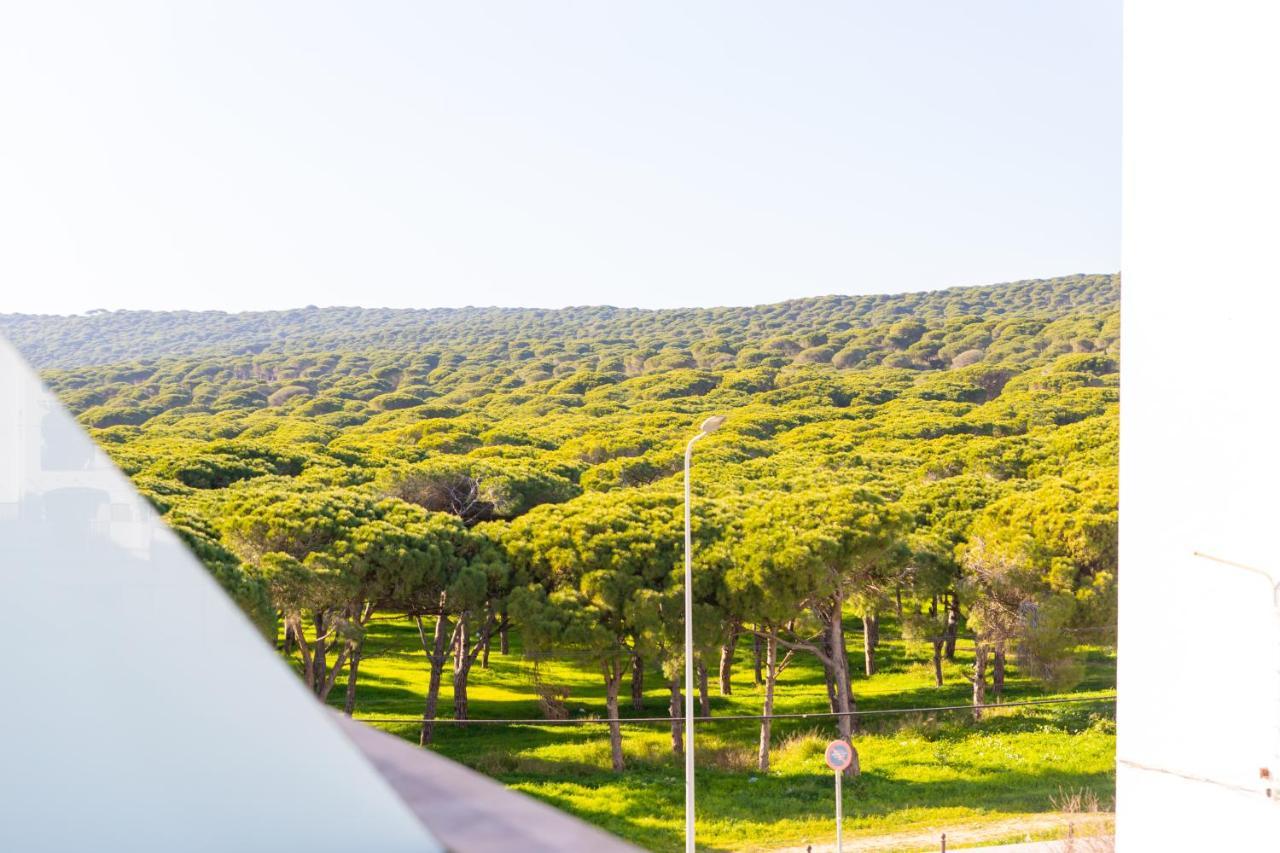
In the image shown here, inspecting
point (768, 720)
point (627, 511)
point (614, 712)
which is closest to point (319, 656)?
point (614, 712)

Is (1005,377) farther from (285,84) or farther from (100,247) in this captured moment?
(100,247)

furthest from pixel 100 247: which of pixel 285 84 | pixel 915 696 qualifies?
pixel 915 696

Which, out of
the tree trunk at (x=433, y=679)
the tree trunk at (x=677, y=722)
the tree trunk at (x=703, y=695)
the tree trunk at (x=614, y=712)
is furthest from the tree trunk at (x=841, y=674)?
the tree trunk at (x=433, y=679)

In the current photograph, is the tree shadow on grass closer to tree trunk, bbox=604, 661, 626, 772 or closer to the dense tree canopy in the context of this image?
tree trunk, bbox=604, 661, 626, 772

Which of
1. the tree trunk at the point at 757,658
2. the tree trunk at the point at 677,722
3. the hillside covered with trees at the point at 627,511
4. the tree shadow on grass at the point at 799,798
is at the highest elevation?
the hillside covered with trees at the point at 627,511

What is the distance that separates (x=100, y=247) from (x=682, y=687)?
17.4 meters

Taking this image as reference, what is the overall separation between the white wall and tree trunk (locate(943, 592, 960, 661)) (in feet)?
31.0

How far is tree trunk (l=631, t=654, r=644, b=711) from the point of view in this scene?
9633 millimetres

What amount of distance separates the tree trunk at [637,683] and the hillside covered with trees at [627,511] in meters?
0.04

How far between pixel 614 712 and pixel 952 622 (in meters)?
3.87

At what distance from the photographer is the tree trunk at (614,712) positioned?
8.92 meters

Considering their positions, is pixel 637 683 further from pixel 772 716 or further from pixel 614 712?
pixel 772 716

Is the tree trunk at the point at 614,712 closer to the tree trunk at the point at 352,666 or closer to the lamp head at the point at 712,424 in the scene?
the tree trunk at the point at 352,666

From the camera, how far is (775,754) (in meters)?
9.24
